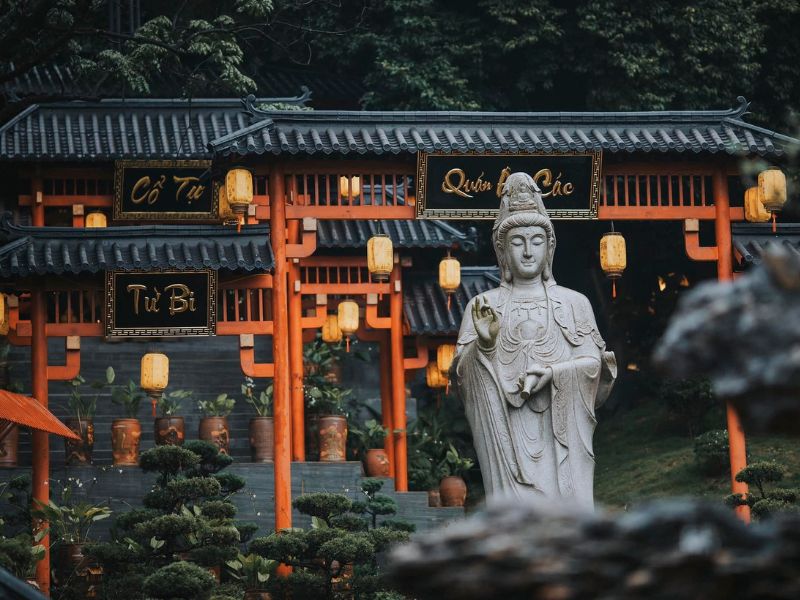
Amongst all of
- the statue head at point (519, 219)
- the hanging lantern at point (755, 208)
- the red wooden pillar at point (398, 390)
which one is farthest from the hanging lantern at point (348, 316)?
the statue head at point (519, 219)

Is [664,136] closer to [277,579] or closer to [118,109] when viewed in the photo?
[277,579]

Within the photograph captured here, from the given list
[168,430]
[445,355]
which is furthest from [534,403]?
[445,355]

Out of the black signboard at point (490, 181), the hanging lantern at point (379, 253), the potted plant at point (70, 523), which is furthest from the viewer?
the hanging lantern at point (379, 253)

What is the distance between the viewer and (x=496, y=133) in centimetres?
1836

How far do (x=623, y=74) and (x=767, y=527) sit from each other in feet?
71.6

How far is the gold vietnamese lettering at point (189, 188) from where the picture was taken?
73.2 ft

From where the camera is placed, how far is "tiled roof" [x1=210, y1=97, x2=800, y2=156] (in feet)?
58.0

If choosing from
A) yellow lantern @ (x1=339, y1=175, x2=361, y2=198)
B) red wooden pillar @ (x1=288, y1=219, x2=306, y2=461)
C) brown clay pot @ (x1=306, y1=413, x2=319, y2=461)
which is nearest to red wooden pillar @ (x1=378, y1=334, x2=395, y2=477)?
brown clay pot @ (x1=306, y1=413, x2=319, y2=461)

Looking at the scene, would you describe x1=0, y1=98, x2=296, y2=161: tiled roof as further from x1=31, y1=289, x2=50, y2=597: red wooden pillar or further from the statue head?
the statue head

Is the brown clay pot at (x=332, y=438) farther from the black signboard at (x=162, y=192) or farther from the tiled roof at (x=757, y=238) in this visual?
the tiled roof at (x=757, y=238)

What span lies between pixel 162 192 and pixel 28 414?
762cm

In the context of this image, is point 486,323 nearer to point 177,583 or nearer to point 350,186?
point 177,583

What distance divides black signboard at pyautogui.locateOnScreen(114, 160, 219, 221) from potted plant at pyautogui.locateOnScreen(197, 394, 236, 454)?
3.13 metres

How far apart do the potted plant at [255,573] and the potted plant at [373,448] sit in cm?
485
